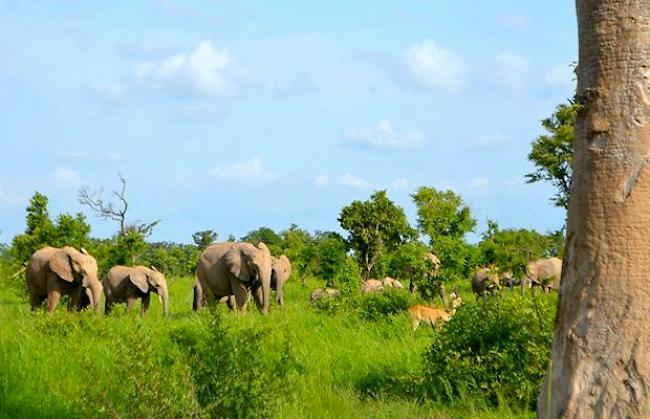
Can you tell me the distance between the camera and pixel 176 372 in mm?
8164

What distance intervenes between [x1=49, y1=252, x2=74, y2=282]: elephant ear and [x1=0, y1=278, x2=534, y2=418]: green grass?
5333 millimetres

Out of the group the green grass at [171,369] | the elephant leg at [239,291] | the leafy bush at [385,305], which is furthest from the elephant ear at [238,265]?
the green grass at [171,369]

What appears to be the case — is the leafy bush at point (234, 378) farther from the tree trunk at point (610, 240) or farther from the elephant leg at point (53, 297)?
the elephant leg at point (53, 297)

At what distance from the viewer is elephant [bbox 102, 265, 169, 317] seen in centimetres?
2047

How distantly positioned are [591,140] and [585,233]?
1.72 ft

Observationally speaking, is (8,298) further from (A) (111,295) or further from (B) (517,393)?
(B) (517,393)

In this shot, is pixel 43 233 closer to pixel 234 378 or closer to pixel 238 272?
pixel 238 272

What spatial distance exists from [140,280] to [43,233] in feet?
12.2

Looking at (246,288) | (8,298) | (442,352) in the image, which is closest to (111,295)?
(246,288)

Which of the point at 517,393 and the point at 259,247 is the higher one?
the point at 259,247

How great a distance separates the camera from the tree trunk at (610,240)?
18.4 ft

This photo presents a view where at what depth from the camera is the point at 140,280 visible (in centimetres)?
2056

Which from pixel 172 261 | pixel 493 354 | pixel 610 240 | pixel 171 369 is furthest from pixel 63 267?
pixel 172 261

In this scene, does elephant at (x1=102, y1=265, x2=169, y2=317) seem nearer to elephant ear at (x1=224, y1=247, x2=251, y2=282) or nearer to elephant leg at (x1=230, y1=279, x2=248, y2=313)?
elephant leg at (x1=230, y1=279, x2=248, y2=313)
